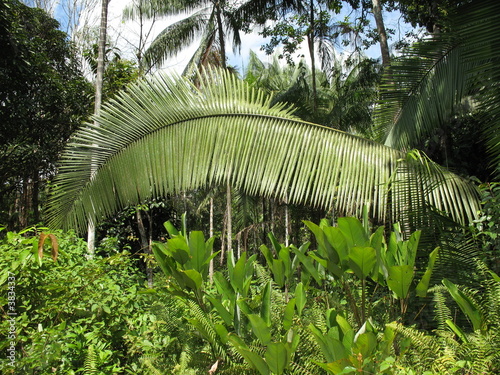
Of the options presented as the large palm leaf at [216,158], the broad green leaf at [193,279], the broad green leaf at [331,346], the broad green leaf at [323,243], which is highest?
the large palm leaf at [216,158]

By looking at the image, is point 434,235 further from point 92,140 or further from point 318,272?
point 92,140

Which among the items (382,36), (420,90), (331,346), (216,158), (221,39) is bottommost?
(331,346)

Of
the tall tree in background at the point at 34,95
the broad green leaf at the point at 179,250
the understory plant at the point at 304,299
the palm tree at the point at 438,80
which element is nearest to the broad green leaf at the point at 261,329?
the understory plant at the point at 304,299

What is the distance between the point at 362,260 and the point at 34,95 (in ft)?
32.3

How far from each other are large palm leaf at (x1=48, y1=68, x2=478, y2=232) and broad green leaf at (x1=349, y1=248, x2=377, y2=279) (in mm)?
1011

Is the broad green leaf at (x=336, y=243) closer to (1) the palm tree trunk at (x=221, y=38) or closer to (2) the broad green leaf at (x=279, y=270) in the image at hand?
(2) the broad green leaf at (x=279, y=270)

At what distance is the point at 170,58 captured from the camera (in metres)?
13.9

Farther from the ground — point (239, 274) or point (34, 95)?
point (34, 95)

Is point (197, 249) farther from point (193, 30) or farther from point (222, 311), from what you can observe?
point (193, 30)

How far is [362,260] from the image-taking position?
1678 mm

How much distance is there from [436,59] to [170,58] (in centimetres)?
1163

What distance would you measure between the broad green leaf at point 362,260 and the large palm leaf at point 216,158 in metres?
1.01

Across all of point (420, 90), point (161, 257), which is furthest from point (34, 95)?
point (161, 257)

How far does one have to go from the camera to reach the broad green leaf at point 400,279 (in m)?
1.65
